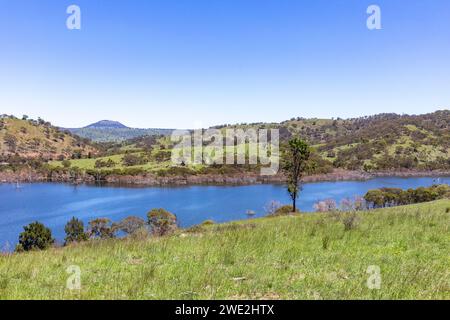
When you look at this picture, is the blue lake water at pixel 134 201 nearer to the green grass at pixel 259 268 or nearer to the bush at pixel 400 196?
the bush at pixel 400 196

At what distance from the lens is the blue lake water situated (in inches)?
4001

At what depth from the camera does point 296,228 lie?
1379 centimetres

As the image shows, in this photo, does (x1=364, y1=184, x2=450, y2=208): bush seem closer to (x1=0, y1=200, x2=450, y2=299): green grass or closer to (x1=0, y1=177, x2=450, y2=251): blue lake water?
(x1=0, y1=177, x2=450, y2=251): blue lake water

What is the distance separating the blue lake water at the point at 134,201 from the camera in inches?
4001

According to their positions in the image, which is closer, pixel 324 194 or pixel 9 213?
pixel 9 213

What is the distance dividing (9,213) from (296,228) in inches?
4664

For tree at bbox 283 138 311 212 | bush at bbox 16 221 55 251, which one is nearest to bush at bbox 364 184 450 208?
tree at bbox 283 138 311 212

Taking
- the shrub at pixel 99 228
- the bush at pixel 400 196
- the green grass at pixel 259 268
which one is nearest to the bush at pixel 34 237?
the shrub at pixel 99 228

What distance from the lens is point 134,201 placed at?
131 m

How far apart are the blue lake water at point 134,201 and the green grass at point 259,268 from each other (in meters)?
79.0

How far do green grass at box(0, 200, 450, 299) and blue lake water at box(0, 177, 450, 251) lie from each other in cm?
7905

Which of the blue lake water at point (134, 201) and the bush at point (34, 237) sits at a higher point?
the bush at point (34, 237)

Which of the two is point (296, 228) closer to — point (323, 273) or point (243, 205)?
point (323, 273)
